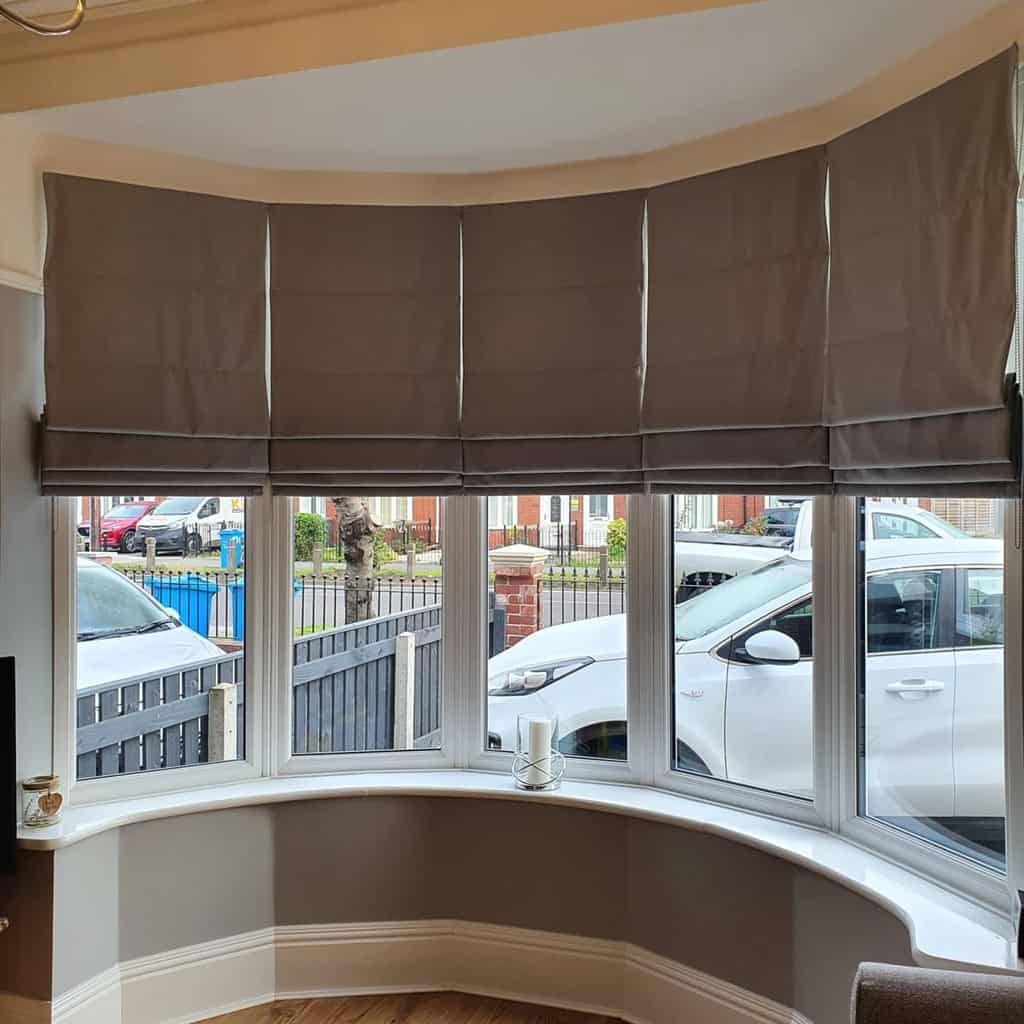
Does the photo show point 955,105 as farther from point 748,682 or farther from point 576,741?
point 576,741

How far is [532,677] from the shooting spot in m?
3.25

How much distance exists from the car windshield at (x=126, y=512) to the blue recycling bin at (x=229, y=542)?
0.26 meters

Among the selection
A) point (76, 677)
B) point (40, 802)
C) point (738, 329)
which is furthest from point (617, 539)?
point (40, 802)

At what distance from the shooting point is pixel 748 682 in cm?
287

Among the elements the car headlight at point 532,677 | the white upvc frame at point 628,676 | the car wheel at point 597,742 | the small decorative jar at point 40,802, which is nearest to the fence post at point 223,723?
the small decorative jar at point 40,802

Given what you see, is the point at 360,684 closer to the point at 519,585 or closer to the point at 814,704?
the point at 519,585

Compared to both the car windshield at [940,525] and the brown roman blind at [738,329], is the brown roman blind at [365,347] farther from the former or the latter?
the car windshield at [940,525]

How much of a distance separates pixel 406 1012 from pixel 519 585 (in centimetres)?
134

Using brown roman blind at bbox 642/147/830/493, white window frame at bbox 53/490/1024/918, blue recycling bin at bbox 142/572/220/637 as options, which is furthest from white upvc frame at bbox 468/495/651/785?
blue recycling bin at bbox 142/572/220/637

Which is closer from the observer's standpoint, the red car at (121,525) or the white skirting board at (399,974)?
the white skirting board at (399,974)

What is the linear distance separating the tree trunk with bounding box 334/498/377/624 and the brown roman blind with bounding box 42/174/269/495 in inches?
12.0

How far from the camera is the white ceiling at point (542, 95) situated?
7.34ft

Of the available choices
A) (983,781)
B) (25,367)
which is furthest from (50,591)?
(983,781)

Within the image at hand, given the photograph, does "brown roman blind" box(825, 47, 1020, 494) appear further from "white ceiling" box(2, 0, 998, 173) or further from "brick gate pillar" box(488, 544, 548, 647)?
→ "brick gate pillar" box(488, 544, 548, 647)
